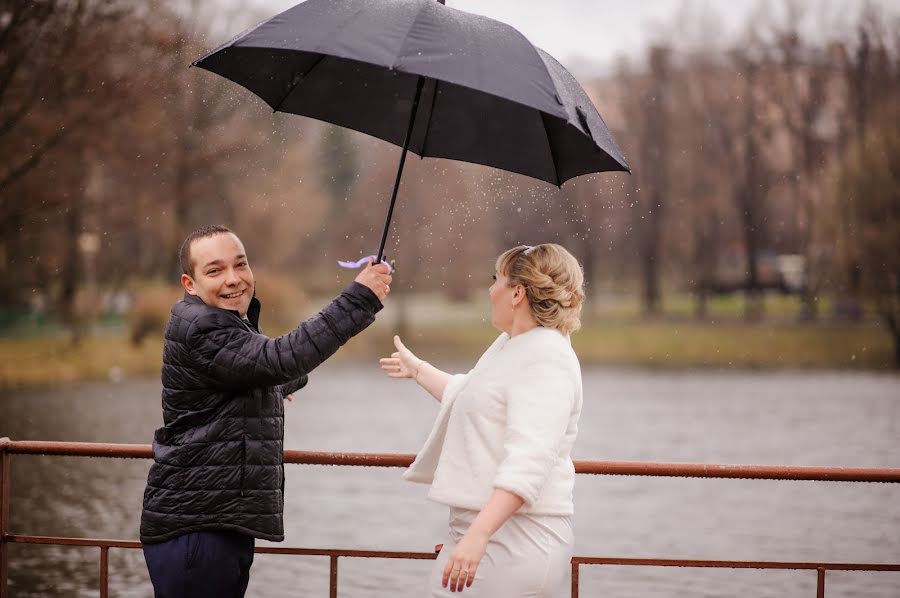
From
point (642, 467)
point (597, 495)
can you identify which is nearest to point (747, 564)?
point (642, 467)

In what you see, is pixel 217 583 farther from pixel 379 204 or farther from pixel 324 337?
pixel 379 204

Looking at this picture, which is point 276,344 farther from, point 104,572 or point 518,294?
point 104,572

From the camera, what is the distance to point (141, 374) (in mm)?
40125

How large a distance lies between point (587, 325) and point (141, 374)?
2415 cm

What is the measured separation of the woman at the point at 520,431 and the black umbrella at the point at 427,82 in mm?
402

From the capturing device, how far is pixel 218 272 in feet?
8.86

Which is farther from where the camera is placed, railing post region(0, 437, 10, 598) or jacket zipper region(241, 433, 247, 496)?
railing post region(0, 437, 10, 598)

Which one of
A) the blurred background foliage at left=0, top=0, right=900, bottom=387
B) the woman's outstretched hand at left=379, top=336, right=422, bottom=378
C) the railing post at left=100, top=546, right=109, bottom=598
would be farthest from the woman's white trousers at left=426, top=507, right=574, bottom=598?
the blurred background foliage at left=0, top=0, right=900, bottom=387

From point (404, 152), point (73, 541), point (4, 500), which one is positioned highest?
point (404, 152)

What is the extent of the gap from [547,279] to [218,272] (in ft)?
2.76

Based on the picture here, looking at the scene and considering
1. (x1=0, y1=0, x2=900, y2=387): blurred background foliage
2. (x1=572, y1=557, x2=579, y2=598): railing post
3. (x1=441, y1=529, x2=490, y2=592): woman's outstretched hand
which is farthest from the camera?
(x1=0, y1=0, x2=900, y2=387): blurred background foliage

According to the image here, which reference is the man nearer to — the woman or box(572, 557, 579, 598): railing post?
the woman

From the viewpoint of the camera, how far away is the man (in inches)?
103

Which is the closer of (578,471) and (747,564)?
(578,471)
